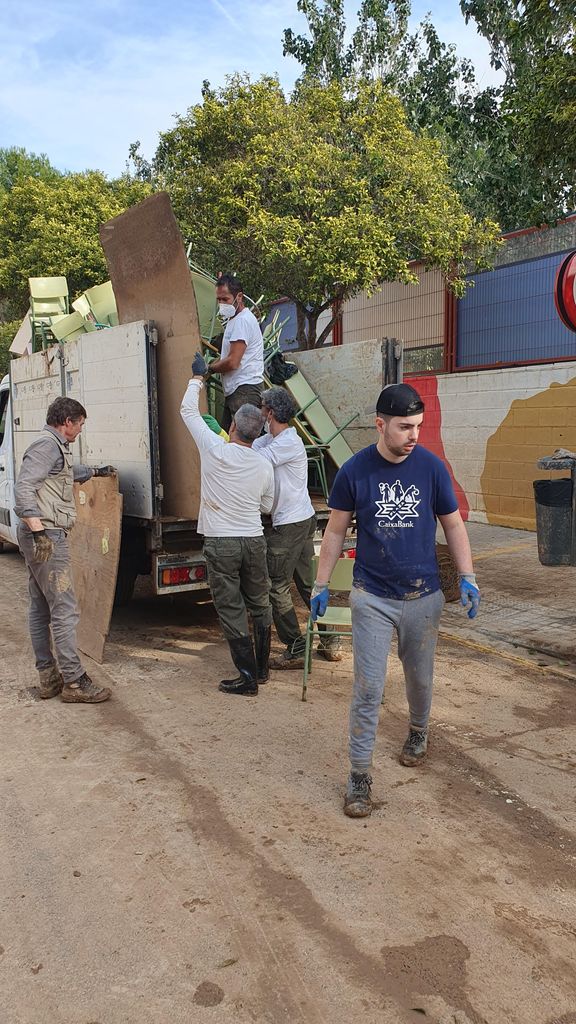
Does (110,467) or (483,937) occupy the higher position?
(110,467)

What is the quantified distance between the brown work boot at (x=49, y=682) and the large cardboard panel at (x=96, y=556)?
0.60 meters

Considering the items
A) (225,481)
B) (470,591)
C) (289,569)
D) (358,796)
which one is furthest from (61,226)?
(358,796)

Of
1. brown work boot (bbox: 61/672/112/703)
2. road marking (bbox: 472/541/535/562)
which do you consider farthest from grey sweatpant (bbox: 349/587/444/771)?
road marking (bbox: 472/541/535/562)

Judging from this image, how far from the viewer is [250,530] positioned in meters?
4.93

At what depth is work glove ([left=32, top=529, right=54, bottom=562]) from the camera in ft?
15.8

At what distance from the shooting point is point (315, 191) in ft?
38.4

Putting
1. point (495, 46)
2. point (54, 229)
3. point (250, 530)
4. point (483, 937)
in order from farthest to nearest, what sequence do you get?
point (495, 46) < point (54, 229) < point (250, 530) < point (483, 937)

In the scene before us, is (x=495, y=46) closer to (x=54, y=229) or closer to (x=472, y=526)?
(x=54, y=229)

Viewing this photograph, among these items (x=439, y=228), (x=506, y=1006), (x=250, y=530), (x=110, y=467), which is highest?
(x=439, y=228)

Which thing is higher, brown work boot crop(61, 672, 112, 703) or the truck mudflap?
the truck mudflap

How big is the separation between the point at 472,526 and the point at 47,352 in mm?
7225

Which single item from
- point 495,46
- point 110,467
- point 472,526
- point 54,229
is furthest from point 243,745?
point 495,46

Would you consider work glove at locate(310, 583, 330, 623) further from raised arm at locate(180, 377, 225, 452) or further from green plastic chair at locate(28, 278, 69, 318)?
green plastic chair at locate(28, 278, 69, 318)

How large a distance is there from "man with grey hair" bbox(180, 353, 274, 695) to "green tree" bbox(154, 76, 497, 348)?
724 centimetres
